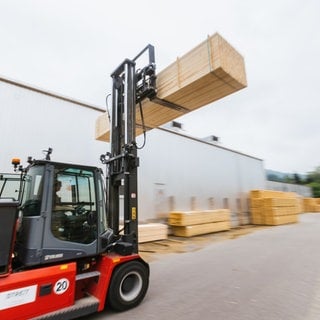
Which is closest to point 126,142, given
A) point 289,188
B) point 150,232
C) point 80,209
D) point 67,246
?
point 80,209

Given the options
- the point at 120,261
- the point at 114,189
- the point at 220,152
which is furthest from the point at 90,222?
the point at 220,152

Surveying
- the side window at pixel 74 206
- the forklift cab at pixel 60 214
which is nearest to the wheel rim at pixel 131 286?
the forklift cab at pixel 60 214

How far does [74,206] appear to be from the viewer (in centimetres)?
337

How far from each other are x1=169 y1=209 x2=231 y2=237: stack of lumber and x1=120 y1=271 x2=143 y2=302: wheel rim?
24.7 ft

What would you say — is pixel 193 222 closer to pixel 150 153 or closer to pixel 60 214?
pixel 150 153

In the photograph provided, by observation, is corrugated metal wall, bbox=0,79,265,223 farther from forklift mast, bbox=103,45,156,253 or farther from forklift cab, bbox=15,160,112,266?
forklift cab, bbox=15,160,112,266

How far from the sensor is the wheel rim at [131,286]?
3.45 m

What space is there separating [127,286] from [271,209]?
14233 millimetres

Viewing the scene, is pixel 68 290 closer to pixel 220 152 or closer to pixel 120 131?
pixel 120 131

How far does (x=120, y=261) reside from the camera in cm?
336

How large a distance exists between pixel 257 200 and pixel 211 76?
14.6m

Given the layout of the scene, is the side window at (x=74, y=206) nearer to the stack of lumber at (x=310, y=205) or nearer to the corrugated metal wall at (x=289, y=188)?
the corrugated metal wall at (x=289, y=188)

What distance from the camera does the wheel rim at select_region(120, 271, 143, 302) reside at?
3.45 meters

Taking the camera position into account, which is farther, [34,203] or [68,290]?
[34,203]
